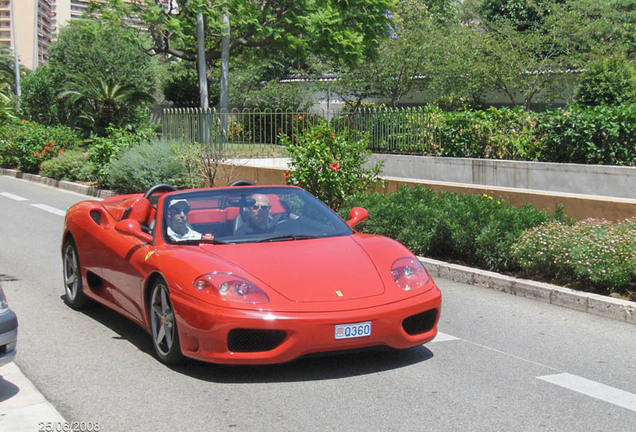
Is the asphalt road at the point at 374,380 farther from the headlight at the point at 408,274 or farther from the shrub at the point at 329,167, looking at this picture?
the shrub at the point at 329,167

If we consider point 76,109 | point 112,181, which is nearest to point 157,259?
point 112,181

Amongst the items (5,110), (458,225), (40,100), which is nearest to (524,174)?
(458,225)

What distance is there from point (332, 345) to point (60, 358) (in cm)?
228

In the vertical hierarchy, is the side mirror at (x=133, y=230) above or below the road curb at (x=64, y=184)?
above

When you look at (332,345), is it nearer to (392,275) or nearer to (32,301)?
(392,275)

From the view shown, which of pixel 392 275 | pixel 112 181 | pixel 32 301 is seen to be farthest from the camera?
pixel 112 181

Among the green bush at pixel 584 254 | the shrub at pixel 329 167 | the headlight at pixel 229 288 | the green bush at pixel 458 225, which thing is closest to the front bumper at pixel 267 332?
the headlight at pixel 229 288

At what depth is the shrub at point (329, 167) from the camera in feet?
44.8

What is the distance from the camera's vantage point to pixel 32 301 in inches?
341

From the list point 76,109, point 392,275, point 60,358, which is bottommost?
point 60,358

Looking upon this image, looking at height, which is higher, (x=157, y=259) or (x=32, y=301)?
(x=157, y=259)
